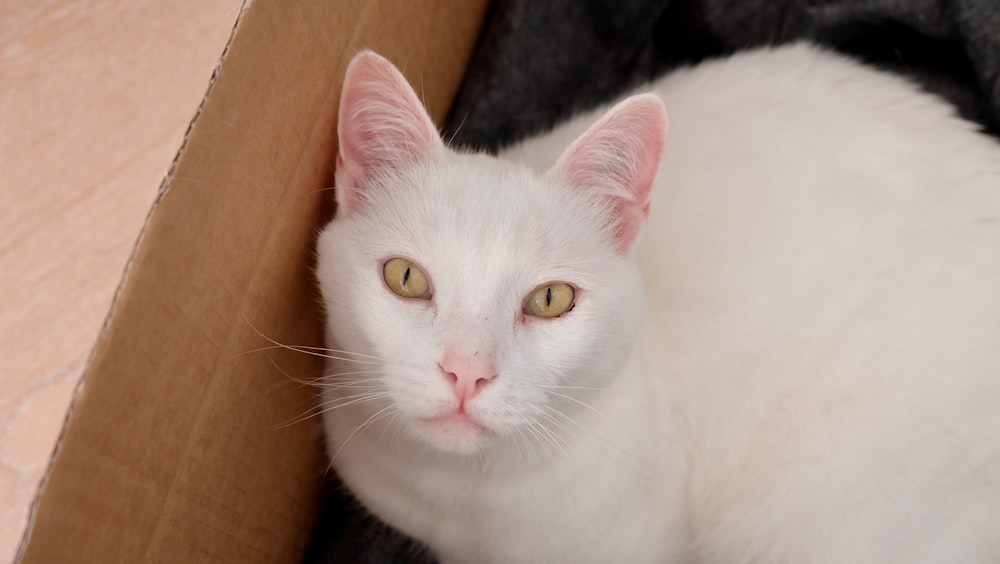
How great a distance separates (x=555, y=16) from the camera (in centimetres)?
191

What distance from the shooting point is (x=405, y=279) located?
3.57 ft

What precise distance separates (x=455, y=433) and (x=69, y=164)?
1.79 ft

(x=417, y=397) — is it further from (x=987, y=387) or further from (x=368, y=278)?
(x=987, y=387)

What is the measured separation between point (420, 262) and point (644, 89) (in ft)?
2.67

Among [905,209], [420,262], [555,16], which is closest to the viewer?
[420,262]

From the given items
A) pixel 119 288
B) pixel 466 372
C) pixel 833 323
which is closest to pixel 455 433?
pixel 466 372

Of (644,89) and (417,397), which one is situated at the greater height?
(644,89)

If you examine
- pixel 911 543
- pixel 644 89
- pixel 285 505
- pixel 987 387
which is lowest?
pixel 285 505

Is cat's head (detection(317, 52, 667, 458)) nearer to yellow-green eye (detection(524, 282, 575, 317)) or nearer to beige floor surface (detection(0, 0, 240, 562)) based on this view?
yellow-green eye (detection(524, 282, 575, 317))

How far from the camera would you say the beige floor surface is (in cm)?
73

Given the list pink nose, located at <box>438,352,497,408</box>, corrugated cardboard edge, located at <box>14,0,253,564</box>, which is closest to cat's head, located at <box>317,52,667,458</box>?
pink nose, located at <box>438,352,497,408</box>

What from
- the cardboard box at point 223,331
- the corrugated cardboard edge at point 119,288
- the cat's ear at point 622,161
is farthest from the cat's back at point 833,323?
the corrugated cardboard edge at point 119,288

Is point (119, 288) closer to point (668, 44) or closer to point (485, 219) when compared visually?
point (485, 219)

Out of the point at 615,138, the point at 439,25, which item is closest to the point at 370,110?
the point at 615,138
